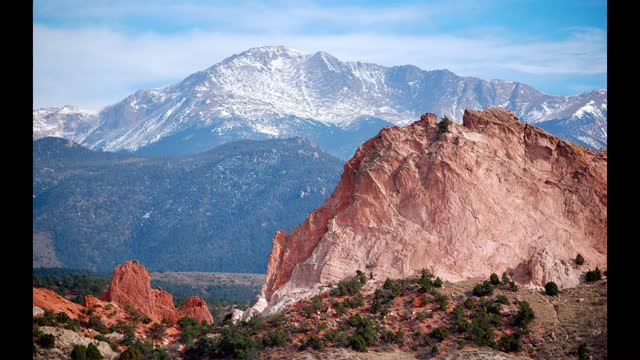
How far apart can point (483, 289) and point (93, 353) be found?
18.9 meters

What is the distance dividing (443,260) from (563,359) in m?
9.31

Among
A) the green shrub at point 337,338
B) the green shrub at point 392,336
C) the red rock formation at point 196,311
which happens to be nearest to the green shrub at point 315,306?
the green shrub at point 337,338

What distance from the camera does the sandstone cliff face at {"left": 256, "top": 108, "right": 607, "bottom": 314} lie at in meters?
46.9

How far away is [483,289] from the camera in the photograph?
147ft

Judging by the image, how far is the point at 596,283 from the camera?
44.2 m

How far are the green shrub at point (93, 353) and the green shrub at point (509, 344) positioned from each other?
18087 mm

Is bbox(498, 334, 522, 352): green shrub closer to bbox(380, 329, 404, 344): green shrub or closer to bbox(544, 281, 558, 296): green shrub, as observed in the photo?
bbox(544, 281, 558, 296): green shrub

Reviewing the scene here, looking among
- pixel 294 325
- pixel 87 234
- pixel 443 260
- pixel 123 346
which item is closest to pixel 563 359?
pixel 443 260

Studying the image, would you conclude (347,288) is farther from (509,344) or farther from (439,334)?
(509,344)

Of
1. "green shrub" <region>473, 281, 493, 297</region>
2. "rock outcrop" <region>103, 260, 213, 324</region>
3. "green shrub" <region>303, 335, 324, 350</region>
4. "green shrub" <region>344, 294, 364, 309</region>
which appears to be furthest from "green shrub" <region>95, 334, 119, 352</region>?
"green shrub" <region>473, 281, 493, 297</region>

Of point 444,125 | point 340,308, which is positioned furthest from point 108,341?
point 444,125

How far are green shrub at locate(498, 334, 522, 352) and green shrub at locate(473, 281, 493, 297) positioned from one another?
3723 millimetres
